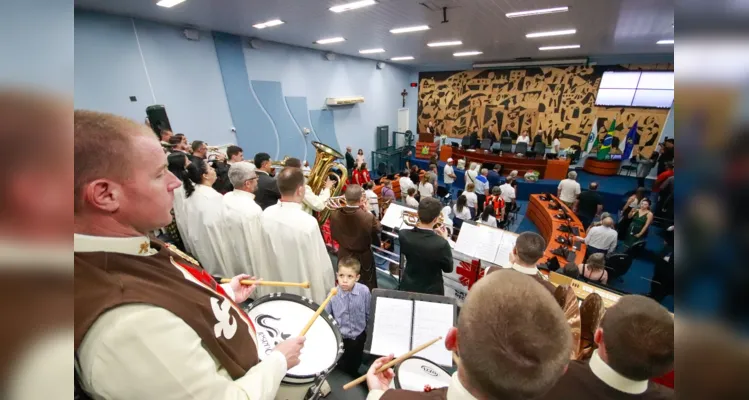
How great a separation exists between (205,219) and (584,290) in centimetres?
356

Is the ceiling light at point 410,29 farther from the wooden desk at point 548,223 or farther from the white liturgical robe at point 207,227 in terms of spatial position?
the white liturgical robe at point 207,227

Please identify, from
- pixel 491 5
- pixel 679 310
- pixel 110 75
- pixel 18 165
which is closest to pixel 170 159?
pixel 18 165

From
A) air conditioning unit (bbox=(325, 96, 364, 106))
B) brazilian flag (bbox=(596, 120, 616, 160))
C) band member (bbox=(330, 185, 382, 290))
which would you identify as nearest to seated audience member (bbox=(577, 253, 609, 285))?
band member (bbox=(330, 185, 382, 290))

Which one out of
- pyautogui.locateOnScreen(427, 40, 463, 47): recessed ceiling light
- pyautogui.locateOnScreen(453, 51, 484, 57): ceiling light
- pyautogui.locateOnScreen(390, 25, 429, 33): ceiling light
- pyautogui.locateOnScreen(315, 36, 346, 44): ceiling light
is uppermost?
pyautogui.locateOnScreen(453, 51, 484, 57): ceiling light

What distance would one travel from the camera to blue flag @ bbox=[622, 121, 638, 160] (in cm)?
1196

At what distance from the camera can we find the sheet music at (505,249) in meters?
3.08

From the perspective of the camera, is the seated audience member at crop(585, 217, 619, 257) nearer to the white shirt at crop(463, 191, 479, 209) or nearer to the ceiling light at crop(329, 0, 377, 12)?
the white shirt at crop(463, 191, 479, 209)

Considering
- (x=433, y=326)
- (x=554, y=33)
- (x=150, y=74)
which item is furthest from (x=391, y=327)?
(x=554, y=33)

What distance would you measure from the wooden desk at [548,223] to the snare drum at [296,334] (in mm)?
4136

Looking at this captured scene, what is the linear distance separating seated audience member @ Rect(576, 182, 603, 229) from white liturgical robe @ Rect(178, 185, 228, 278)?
728 cm

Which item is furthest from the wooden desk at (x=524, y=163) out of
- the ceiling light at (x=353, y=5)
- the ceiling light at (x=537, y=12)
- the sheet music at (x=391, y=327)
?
the sheet music at (x=391, y=327)

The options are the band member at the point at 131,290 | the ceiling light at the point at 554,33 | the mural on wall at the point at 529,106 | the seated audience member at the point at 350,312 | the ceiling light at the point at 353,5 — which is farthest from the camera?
the mural on wall at the point at 529,106

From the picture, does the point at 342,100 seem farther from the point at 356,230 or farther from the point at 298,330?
the point at 298,330

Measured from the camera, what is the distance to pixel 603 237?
5.12 m
